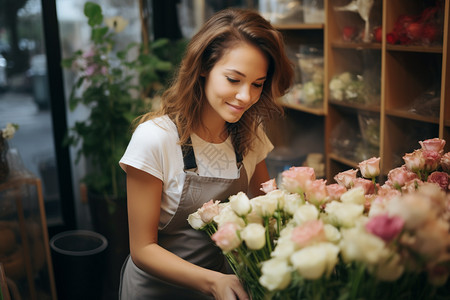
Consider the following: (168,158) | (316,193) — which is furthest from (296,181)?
(168,158)

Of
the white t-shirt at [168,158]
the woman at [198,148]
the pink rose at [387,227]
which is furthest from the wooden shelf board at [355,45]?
the pink rose at [387,227]

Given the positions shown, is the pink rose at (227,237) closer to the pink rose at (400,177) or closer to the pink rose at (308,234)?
the pink rose at (308,234)

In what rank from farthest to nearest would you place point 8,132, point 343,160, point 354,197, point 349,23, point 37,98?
point 37,98 → point 343,160 → point 349,23 → point 8,132 → point 354,197

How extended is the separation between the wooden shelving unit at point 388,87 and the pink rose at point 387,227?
139 centimetres

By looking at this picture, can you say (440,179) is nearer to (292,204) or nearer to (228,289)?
(292,204)

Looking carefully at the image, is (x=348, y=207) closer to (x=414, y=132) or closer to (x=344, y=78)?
(x=414, y=132)

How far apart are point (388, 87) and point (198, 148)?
124 cm

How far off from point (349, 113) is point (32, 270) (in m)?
1.96

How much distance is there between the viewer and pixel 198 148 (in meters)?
1.51

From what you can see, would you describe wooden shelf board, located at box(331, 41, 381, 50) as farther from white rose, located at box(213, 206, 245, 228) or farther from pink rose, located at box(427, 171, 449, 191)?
white rose, located at box(213, 206, 245, 228)

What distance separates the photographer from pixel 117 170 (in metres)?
3.20

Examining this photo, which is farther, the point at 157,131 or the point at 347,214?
the point at 157,131

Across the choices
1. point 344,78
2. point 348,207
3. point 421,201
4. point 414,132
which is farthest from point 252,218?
point 344,78

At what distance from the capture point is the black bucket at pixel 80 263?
288cm
